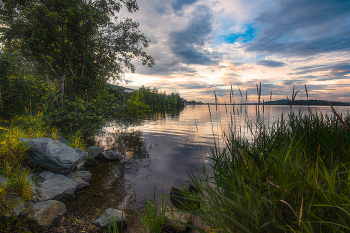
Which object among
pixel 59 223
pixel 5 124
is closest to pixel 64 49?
pixel 5 124

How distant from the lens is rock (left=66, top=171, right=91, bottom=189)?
6.43 m

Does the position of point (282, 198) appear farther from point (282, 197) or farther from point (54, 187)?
point (54, 187)

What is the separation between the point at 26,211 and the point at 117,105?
31.0ft

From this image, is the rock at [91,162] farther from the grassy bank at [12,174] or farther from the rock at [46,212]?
the rock at [46,212]

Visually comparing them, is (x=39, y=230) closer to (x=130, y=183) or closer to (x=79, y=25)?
(x=130, y=183)

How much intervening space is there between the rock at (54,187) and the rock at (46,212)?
19.8 inches

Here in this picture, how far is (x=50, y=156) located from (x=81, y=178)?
1.46 metres

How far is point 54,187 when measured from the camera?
5504 mm

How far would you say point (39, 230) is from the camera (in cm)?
388

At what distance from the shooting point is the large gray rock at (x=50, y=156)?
245 inches

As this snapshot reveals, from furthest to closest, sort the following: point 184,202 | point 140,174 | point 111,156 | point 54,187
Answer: point 111,156 < point 140,174 < point 54,187 < point 184,202

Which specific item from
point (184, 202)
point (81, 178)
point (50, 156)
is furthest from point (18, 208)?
point (184, 202)

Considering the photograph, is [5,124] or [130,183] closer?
[130,183]

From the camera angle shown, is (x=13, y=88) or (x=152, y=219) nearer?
(x=152, y=219)
